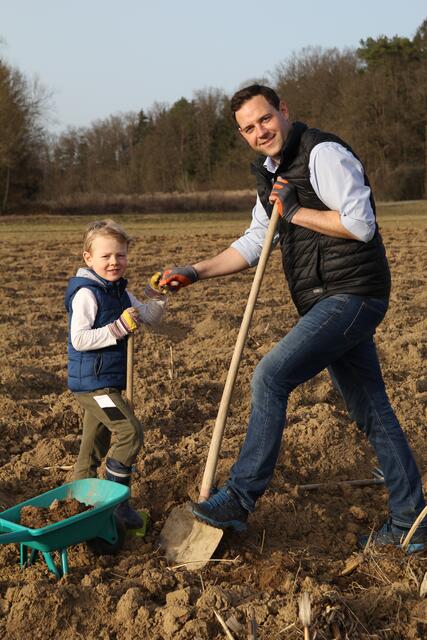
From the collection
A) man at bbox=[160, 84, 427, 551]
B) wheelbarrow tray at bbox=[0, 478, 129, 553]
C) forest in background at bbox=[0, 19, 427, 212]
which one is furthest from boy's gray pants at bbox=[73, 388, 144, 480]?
forest in background at bbox=[0, 19, 427, 212]

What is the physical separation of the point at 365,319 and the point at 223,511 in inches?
41.7

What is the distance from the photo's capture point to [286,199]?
139 inches

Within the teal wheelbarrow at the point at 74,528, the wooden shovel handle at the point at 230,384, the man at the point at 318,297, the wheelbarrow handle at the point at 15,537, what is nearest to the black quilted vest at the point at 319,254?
the man at the point at 318,297

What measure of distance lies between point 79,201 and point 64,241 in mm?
18295

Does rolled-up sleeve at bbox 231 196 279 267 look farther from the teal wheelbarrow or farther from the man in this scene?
the teal wheelbarrow

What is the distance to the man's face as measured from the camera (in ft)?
11.7

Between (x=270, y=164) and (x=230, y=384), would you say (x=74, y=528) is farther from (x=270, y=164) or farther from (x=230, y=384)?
(x=270, y=164)

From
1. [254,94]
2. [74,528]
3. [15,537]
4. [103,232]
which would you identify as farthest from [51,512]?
[254,94]

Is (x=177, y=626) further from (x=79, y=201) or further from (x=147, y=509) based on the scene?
(x=79, y=201)

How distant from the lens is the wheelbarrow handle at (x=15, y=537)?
307cm

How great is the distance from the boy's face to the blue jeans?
0.97 m

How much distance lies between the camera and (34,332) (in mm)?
8203

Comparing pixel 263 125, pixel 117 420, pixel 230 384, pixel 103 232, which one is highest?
pixel 263 125

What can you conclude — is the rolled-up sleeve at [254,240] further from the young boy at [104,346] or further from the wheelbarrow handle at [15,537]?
the wheelbarrow handle at [15,537]
